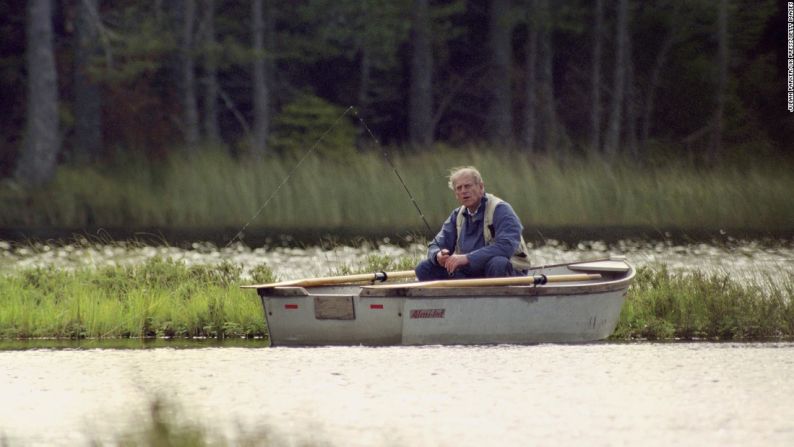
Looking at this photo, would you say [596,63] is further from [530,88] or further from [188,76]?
[188,76]

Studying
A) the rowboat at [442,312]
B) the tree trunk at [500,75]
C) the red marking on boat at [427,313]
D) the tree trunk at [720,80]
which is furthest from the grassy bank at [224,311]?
the tree trunk at [500,75]

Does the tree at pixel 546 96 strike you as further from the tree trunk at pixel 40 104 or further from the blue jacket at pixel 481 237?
the blue jacket at pixel 481 237

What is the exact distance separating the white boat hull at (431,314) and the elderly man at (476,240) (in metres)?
0.40

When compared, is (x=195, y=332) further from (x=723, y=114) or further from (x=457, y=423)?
(x=723, y=114)

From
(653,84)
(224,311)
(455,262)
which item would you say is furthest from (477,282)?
(653,84)

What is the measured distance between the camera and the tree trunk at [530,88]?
3803 centimetres

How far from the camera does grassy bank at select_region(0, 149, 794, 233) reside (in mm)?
25438

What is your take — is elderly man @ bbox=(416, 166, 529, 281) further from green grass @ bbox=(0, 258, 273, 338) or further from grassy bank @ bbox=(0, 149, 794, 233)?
grassy bank @ bbox=(0, 149, 794, 233)

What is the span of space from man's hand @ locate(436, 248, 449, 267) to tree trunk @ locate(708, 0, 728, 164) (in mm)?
22808

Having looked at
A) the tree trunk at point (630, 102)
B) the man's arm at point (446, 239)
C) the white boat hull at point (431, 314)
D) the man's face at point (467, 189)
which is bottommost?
the white boat hull at point (431, 314)

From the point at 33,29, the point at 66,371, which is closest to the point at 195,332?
the point at 66,371

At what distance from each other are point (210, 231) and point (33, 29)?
802 cm

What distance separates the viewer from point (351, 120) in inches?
1480

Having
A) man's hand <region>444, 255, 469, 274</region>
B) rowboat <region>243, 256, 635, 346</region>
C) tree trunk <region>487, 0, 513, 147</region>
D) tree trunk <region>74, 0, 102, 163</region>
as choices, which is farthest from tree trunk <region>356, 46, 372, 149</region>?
rowboat <region>243, 256, 635, 346</region>
